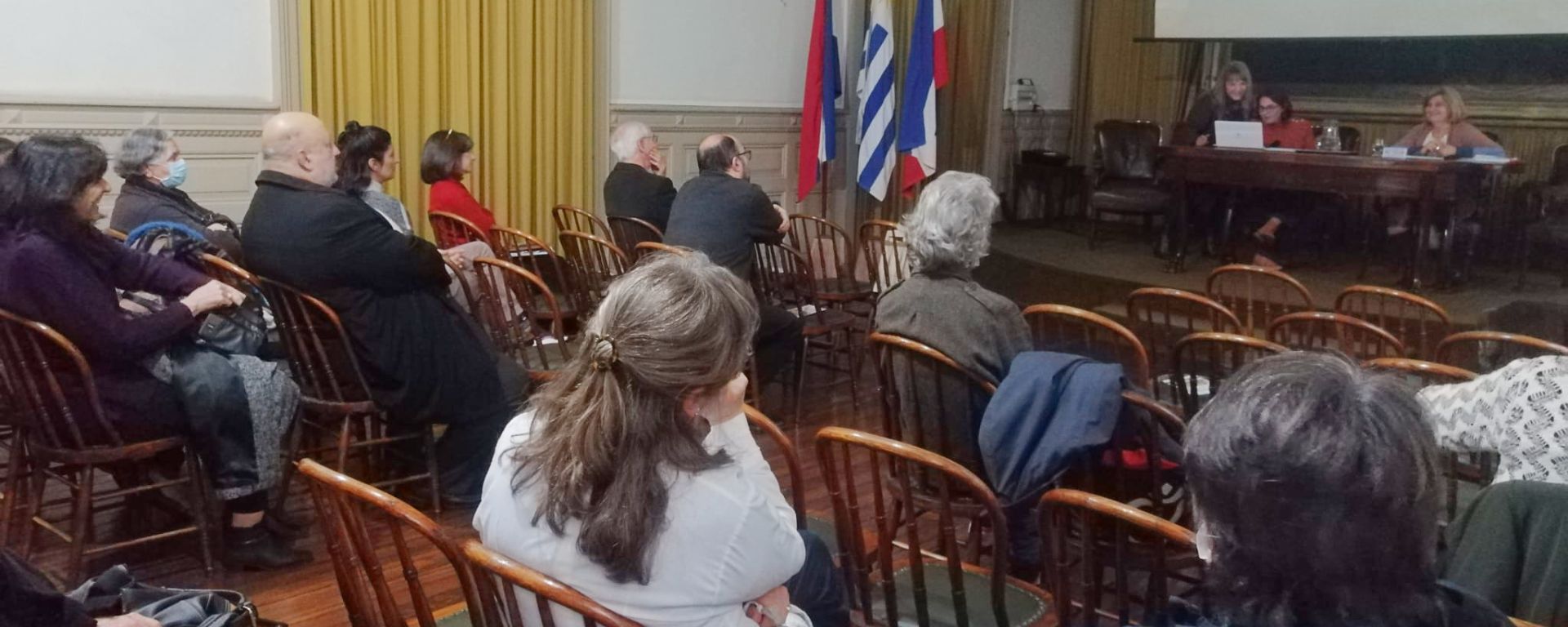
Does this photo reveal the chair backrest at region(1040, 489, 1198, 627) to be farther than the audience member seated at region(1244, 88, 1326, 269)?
No

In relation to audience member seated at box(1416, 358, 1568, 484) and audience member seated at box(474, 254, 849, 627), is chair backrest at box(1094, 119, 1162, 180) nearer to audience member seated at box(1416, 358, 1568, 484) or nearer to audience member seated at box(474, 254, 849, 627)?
audience member seated at box(1416, 358, 1568, 484)

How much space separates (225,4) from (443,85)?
3.08ft

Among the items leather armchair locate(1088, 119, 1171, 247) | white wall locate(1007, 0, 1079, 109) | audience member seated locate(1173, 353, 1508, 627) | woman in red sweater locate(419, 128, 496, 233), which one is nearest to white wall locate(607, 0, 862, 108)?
woman in red sweater locate(419, 128, 496, 233)

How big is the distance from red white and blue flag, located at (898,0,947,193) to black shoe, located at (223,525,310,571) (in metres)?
4.48

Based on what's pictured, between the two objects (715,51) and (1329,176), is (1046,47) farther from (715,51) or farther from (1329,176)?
(715,51)

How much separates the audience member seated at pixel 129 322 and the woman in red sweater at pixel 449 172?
192 centimetres

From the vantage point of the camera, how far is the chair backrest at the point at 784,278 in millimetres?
4164

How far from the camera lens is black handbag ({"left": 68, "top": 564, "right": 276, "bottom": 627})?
1659 millimetres

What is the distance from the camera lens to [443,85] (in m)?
5.28

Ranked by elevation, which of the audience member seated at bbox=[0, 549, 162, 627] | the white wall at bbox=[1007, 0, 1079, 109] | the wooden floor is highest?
the white wall at bbox=[1007, 0, 1079, 109]

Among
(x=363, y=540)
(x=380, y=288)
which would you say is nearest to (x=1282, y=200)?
(x=380, y=288)

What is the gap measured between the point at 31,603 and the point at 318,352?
1506 mm

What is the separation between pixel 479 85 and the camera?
213 inches

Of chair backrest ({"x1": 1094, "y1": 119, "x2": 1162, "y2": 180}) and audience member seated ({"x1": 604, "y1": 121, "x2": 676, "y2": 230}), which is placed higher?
chair backrest ({"x1": 1094, "y1": 119, "x2": 1162, "y2": 180})
